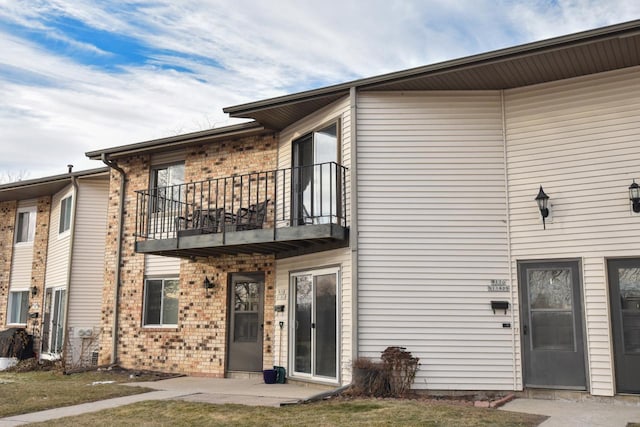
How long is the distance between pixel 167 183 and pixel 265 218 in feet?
11.3

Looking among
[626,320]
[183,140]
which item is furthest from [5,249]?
Answer: [626,320]

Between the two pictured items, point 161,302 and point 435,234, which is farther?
point 161,302

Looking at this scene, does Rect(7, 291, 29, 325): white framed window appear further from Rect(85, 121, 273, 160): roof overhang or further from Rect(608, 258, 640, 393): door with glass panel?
Rect(608, 258, 640, 393): door with glass panel

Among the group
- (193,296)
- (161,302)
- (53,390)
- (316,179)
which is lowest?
(53,390)

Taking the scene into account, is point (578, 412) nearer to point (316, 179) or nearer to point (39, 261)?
point (316, 179)

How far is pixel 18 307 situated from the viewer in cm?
1900

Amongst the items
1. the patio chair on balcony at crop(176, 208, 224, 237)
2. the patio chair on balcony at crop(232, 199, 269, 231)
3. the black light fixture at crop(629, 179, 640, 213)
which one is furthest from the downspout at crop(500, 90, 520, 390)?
the patio chair on balcony at crop(176, 208, 224, 237)

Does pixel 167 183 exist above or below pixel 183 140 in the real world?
below

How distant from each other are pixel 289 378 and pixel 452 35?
10.4 meters

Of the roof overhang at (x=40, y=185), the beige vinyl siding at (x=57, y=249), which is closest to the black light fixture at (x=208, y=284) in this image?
the roof overhang at (x=40, y=185)

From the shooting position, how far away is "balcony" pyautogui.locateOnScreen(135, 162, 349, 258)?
10.5 metres

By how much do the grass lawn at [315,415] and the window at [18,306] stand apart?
38.0ft

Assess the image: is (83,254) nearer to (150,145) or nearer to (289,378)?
→ (150,145)

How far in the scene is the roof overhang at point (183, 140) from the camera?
12891 mm
